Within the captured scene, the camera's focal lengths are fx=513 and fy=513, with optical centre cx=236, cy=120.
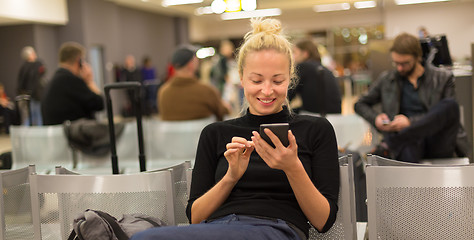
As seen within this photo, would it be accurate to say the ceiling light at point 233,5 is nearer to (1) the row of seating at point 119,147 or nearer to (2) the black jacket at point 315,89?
(2) the black jacket at point 315,89

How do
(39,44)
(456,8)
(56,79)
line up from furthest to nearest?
1. (456,8)
2. (39,44)
3. (56,79)

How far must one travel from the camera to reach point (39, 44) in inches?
505

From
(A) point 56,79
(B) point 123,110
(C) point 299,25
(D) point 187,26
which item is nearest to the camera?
(A) point 56,79

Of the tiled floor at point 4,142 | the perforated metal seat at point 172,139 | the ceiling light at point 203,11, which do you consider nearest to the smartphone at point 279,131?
the perforated metal seat at point 172,139

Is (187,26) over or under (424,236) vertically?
over

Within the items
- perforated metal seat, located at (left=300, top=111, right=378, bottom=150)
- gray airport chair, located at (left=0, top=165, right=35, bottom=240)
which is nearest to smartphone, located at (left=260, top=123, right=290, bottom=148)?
gray airport chair, located at (left=0, top=165, right=35, bottom=240)

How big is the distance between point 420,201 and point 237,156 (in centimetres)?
66

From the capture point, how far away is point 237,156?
5.50 feet

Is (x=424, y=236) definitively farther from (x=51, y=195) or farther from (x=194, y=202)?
(x=51, y=195)

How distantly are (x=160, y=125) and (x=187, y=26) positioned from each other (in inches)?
663

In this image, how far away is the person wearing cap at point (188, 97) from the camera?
14.2ft

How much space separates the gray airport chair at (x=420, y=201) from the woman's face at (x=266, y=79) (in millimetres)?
405

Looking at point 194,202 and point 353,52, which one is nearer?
point 194,202

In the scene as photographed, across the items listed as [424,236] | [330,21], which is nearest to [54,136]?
[424,236]
